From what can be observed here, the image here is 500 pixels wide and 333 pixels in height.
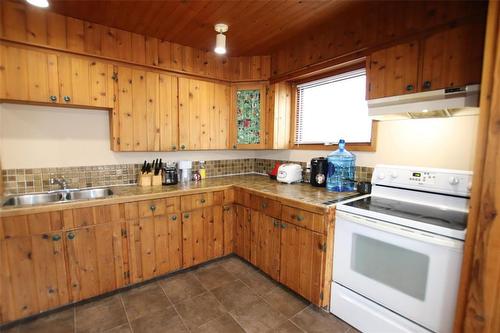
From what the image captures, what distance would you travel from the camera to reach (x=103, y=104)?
2201 mm

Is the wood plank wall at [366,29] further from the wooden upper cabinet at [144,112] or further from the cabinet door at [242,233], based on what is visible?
the cabinet door at [242,233]

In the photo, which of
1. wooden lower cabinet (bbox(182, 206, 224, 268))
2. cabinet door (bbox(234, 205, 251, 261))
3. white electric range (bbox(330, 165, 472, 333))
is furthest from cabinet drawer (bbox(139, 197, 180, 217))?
white electric range (bbox(330, 165, 472, 333))

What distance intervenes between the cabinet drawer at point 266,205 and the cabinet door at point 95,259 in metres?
1.21

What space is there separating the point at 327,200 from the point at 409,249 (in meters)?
0.63

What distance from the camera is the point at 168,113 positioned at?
101 inches

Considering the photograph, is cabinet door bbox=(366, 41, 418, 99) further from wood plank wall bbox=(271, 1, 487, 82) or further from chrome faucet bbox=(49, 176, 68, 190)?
chrome faucet bbox=(49, 176, 68, 190)

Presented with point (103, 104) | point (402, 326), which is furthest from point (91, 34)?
point (402, 326)

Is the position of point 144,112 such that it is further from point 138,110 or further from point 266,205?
point 266,205

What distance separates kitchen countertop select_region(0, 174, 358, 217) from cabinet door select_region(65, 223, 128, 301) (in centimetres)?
23

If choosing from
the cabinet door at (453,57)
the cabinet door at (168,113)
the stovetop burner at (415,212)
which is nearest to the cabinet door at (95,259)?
the cabinet door at (168,113)

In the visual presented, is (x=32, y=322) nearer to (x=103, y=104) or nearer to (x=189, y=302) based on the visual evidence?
(x=189, y=302)

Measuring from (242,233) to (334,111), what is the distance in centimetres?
165

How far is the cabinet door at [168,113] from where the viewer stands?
2504mm

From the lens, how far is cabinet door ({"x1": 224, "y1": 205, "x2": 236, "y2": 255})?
2.67 metres
